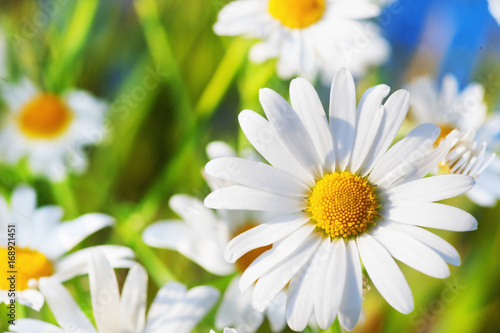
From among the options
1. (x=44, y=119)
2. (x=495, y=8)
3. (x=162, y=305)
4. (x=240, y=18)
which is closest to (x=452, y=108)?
(x=495, y=8)

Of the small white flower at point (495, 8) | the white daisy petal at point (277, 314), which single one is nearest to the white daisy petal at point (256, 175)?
the white daisy petal at point (277, 314)

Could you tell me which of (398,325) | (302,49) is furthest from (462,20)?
(398,325)

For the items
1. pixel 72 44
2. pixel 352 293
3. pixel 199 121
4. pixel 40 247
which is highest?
pixel 72 44

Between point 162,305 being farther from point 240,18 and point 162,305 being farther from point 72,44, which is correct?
point 72,44

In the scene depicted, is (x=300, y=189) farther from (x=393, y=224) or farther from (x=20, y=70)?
(x=20, y=70)

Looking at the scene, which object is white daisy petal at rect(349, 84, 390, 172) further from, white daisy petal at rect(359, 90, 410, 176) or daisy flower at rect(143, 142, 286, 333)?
daisy flower at rect(143, 142, 286, 333)

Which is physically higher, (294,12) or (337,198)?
(294,12)

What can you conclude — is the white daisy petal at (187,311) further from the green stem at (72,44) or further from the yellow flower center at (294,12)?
the green stem at (72,44)
